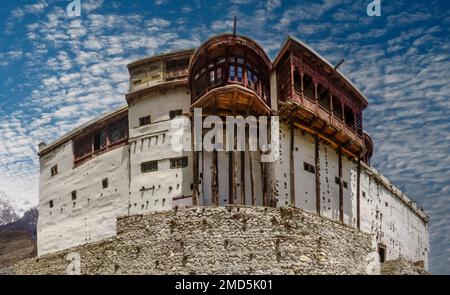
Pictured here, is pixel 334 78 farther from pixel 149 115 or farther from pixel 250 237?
pixel 250 237

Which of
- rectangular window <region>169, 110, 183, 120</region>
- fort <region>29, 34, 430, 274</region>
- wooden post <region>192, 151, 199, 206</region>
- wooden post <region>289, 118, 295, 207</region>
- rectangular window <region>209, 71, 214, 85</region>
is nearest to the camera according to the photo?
fort <region>29, 34, 430, 274</region>

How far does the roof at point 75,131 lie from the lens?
42.8 meters

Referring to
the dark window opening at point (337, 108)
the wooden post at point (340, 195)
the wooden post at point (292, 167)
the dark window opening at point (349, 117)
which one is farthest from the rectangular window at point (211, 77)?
the dark window opening at point (349, 117)

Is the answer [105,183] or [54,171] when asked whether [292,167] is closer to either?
[105,183]

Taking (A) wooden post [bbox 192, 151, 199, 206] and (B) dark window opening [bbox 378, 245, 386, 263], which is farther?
(B) dark window opening [bbox 378, 245, 386, 263]

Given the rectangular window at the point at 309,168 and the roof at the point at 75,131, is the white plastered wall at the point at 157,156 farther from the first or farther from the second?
the rectangular window at the point at 309,168

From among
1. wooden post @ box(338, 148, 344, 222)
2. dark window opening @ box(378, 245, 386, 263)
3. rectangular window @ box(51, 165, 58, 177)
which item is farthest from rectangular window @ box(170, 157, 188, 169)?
dark window opening @ box(378, 245, 386, 263)

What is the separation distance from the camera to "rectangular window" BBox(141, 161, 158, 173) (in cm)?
3886

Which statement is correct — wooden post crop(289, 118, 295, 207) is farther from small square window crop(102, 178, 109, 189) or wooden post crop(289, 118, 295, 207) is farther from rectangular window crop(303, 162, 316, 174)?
small square window crop(102, 178, 109, 189)

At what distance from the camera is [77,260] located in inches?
1357

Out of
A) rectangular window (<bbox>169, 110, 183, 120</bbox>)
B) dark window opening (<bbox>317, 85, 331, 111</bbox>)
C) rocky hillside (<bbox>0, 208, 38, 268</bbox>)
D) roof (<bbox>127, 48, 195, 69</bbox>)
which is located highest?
roof (<bbox>127, 48, 195, 69</bbox>)

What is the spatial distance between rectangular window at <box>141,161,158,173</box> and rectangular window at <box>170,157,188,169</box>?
3.76 ft

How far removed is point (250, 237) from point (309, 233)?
138 inches

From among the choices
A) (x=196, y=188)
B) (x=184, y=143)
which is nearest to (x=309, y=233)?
(x=196, y=188)
